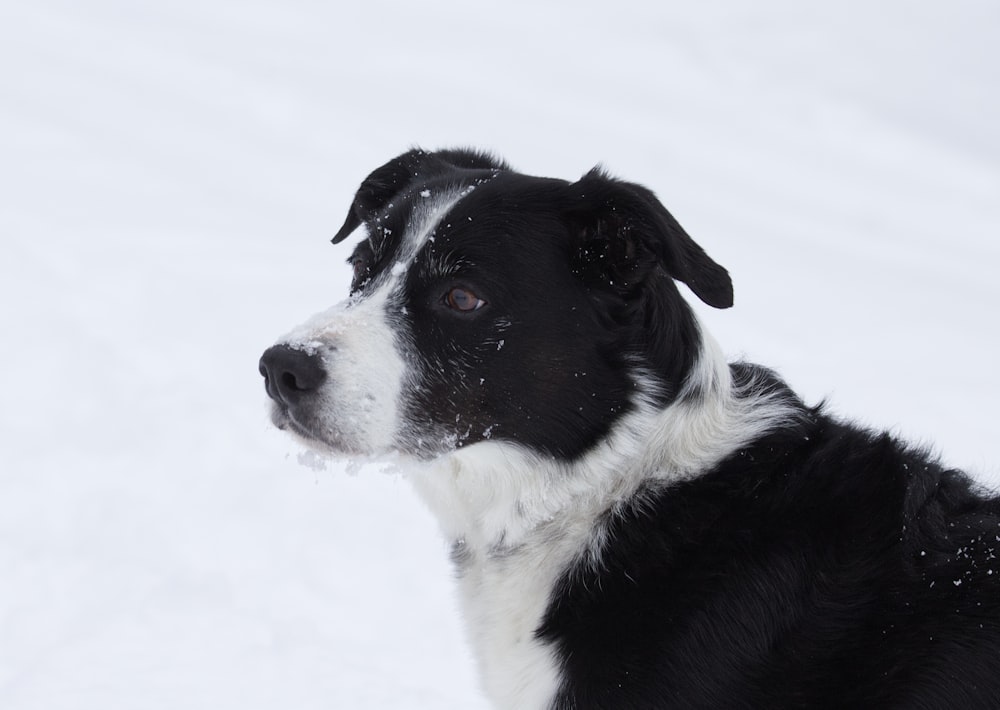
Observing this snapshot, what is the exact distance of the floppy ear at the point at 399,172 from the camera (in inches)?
153

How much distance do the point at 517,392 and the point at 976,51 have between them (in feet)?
49.2

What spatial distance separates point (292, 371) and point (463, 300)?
22.7 inches

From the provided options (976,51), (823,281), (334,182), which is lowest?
(334,182)

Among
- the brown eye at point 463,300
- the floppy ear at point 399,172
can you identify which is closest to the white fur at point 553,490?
the brown eye at point 463,300

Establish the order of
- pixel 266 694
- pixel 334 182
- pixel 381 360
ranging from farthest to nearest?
pixel 334 182
pixel 266 694
pixel 381 360

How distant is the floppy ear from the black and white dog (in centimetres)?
50

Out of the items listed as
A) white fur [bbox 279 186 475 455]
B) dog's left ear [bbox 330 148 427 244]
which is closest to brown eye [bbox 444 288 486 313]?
white fur [bbox 279 186 475 455]

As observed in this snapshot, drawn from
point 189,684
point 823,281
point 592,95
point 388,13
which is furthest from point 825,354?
point 388,13

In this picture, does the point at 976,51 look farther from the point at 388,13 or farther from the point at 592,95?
the point at 388,13

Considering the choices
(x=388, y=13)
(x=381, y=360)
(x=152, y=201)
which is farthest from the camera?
(x=388, y=13)

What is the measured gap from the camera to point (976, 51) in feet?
51.3

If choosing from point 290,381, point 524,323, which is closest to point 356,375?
point 290,381

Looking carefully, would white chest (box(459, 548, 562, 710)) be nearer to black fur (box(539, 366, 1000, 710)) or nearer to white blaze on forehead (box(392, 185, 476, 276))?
black fur (box(539, 366, 1000, 710))

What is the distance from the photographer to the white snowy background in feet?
15.1
